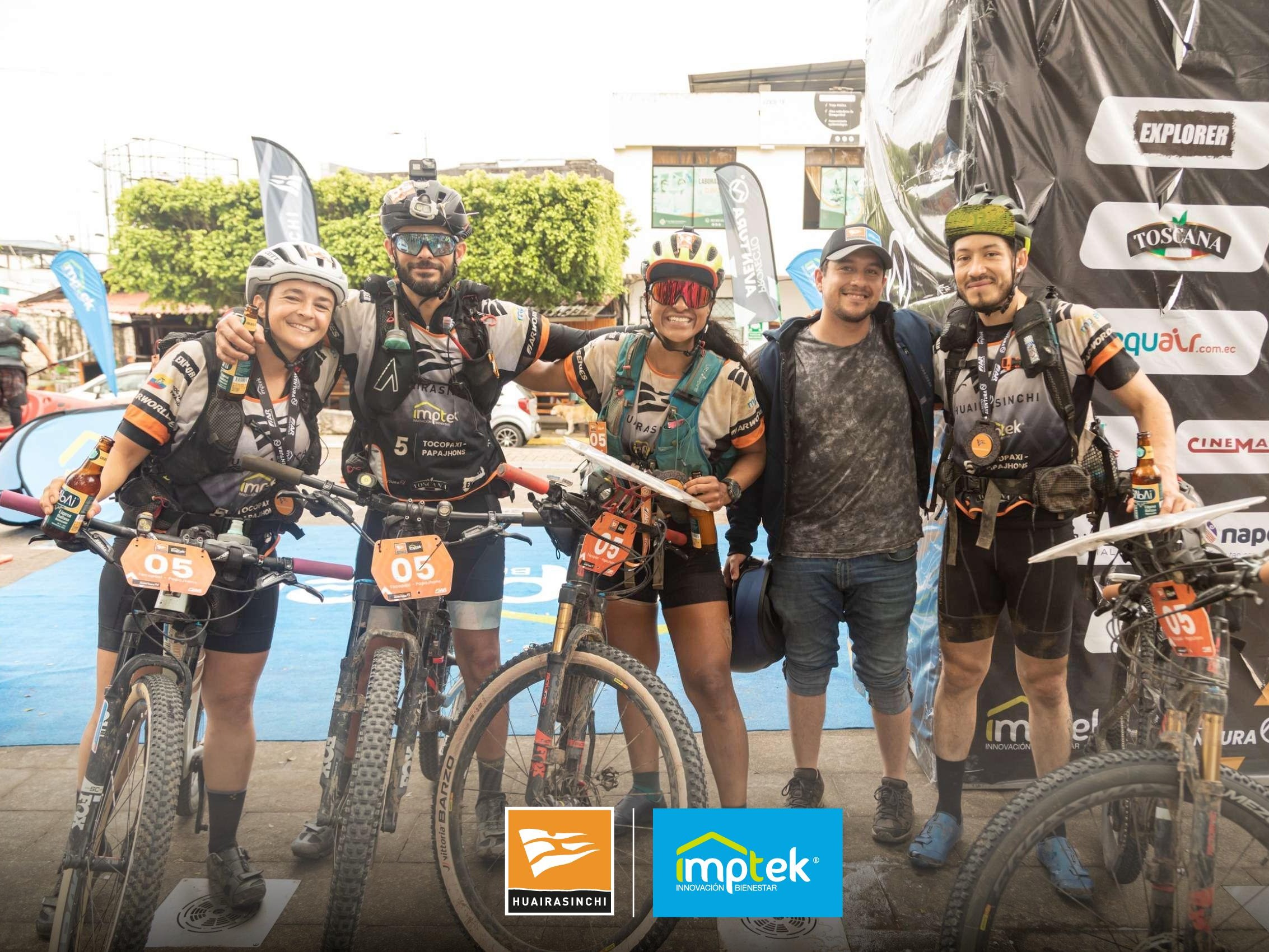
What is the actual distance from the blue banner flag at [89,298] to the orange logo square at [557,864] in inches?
377

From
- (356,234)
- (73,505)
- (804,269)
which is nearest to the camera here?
(73,505)

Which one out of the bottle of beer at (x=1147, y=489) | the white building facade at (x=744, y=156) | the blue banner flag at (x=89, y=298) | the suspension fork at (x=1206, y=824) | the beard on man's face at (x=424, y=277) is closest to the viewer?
the suspension fork at (x=1206, y=824)

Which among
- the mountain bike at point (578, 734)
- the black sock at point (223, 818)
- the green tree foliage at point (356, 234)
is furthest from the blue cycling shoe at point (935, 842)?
the green tree foliage at point (356, 234)

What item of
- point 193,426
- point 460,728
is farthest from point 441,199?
point 460,728

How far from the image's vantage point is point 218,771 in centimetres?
264

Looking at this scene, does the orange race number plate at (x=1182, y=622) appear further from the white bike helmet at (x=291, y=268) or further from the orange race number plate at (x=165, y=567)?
the orange race number plate at (x=165, y=567)

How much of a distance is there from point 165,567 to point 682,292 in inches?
65.2

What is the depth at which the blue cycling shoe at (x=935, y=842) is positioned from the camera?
2.79 metres

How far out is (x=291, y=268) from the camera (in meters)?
2.47

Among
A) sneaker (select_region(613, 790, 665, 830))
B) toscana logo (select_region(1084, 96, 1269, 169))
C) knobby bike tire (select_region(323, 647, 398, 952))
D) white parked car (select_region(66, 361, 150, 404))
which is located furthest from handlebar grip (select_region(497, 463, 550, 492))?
white parked car (select_region(66, 361, 150, 404))

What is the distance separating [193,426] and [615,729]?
4.98ft

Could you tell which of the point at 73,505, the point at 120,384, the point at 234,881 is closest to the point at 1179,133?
the point at 73,505

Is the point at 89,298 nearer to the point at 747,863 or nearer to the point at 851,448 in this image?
the point at 851,448

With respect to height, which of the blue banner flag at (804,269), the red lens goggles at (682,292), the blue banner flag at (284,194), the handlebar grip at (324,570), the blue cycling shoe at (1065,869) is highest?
the blue banner flag at (284,194)
